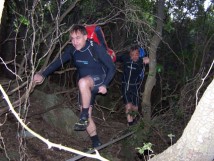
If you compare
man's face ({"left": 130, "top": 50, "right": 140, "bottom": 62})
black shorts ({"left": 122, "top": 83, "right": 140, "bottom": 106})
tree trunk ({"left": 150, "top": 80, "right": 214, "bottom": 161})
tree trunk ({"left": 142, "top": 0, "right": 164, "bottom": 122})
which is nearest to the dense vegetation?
tree trunk ({"left": 142, "top": 0, "right": 164, "bottom": 122})

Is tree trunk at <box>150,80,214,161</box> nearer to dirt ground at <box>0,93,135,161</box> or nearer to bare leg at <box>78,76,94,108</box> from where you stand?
bare leg at <box>78,76,94,108</box>

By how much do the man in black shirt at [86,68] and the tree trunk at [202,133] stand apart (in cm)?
291

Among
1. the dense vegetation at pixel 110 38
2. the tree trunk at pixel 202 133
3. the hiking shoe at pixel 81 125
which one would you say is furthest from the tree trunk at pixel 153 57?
the tree trunk at pixel 202 133

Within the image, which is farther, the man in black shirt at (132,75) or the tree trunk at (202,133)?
the man in black shirt at (132,75)

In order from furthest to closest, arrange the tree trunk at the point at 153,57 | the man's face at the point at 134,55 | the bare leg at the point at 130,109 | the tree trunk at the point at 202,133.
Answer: the bare leg at the point at 130,109 < the man's face at the point at 134,55 < the tree trunk at the point at 153,57 < the tree trunk at the point at 202,133

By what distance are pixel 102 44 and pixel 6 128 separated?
2.34 m

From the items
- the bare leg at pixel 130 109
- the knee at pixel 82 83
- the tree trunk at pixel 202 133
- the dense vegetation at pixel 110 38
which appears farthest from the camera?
the bare leg at pixel 130 109

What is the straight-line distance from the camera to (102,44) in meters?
5.12

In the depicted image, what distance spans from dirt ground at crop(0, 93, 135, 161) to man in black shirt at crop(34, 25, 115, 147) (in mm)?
932

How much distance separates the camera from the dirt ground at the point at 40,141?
5234 mm

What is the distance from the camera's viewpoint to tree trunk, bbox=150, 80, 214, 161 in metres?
1.94

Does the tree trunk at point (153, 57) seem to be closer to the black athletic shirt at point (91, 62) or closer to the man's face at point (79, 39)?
the black athletic shirt at point (91, 62)

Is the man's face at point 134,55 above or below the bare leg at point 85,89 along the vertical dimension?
above

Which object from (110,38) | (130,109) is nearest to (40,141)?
(130,109)
